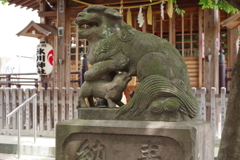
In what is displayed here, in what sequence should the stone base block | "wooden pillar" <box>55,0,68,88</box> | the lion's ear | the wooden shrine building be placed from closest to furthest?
the stone base block → the lion's ear → the wooden shrine building → "wooden pillar" <box>55,0,68,88</box>

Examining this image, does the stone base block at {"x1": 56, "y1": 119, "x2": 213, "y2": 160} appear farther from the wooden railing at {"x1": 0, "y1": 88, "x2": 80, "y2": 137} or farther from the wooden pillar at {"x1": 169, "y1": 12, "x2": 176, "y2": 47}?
the wooden pillar at {"x1": 169, "y1": 12, "x2": 176, "y2": 47}

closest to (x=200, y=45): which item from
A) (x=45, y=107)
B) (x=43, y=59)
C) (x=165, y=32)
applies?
(x=165, y=32)

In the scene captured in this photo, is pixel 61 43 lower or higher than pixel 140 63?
higher

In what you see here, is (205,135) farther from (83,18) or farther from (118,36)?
(83,18)

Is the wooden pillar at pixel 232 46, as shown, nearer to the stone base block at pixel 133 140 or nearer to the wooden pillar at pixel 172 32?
the wooden pillar at pixel 172 32

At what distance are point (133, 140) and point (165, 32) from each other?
359 inches

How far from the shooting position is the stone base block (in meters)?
2.85

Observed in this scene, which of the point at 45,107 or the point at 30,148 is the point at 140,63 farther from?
the point at 45,107

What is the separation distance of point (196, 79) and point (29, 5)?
7.01 meters

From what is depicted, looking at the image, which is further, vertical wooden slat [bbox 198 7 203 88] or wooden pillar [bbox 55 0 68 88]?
vertical wooden slat [bbox 198 7 203 88]

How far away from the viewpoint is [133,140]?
3027mm

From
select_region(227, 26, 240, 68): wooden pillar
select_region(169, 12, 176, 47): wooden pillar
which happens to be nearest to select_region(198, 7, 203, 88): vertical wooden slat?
select_region(169, 12, 176, 47): wooden pillar

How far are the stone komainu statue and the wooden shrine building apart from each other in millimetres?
5238

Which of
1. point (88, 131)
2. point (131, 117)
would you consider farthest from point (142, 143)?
point (88, 131)
